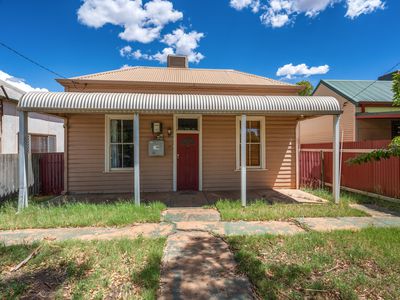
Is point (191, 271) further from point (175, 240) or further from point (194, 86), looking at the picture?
point (194, 86)

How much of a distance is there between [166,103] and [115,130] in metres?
3.04

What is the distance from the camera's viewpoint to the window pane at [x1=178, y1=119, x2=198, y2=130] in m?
8.84

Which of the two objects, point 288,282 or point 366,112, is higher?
point 366,112

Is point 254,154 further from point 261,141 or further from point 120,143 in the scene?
point 120,143

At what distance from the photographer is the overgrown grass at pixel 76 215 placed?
521 cm

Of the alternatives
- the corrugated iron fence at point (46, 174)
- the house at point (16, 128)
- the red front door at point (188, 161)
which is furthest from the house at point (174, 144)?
the house at point (16, 128)

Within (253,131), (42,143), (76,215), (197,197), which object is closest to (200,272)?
(76,215)

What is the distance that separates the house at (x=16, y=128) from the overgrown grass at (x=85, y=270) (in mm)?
7285

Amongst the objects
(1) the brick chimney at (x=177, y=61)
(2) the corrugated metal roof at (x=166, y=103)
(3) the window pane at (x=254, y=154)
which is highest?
(1) the brick chimney at (x=177, y=61)

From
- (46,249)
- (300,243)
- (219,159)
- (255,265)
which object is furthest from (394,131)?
(46,249)

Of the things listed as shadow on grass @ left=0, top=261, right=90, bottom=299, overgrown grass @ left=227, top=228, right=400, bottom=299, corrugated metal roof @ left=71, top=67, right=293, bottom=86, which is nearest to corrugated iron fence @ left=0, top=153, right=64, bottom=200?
corrugated metal roof @ left=71, top=67, right=293, bottom=86

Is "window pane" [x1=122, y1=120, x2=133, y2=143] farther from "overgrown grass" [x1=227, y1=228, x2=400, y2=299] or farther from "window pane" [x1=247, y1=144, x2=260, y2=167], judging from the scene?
"overgrown grass" [x1=227, y1=228, x2=400, y2=299]

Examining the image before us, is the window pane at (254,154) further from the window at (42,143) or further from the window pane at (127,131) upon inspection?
the window at (42,143)

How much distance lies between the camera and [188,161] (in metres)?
8.85
